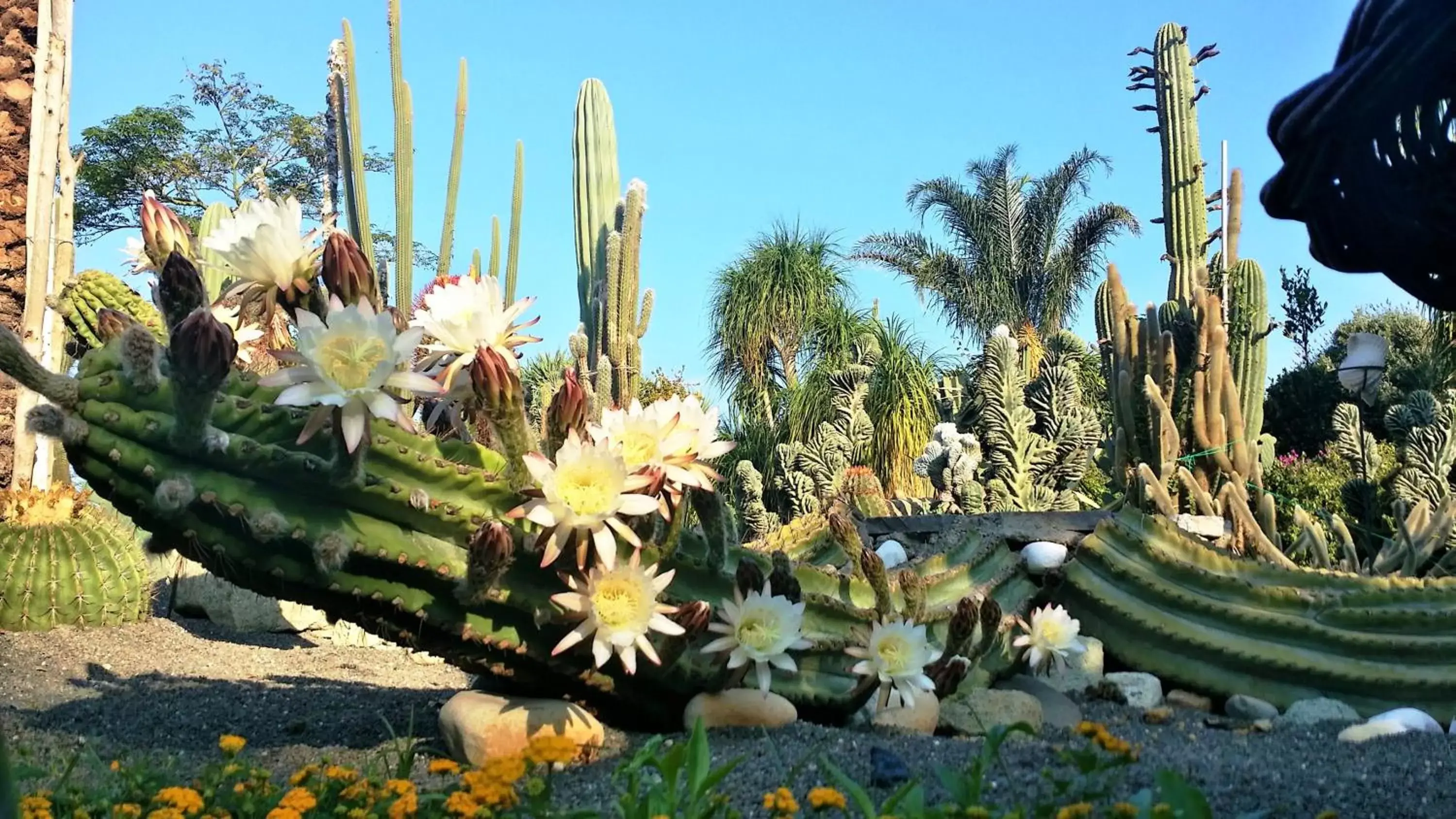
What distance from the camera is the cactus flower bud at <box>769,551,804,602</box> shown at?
2.88 metres

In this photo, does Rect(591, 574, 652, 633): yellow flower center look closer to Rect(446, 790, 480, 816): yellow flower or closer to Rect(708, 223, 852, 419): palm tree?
Rect(446, 790, 480, 816): yellow flower

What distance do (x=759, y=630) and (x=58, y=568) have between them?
14.0 ft

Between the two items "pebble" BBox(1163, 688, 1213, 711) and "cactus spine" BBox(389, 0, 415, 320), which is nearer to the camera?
"pebble" BBox(1163, 688, 1213, 711)

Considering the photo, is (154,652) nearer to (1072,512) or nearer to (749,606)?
(749,606)

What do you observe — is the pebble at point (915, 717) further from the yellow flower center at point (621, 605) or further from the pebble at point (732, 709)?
the yellow flower center at point (621, 605)

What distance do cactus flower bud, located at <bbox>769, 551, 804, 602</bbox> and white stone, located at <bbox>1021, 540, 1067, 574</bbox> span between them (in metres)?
1.62

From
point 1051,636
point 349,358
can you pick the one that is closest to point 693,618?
point 349,358

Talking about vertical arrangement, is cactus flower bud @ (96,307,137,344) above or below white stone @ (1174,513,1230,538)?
above

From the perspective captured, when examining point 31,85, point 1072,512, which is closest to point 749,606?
point 1072,512

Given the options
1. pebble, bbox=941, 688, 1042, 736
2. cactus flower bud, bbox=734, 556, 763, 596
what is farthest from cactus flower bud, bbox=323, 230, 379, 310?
pebble, bbox=941, 688, 1042, 736

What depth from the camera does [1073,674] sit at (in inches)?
161

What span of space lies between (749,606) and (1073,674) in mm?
1897

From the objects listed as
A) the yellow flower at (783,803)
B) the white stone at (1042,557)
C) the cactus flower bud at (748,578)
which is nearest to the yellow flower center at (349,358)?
the cactus flower bud at (748,578)

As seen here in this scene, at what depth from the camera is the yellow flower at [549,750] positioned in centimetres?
185
